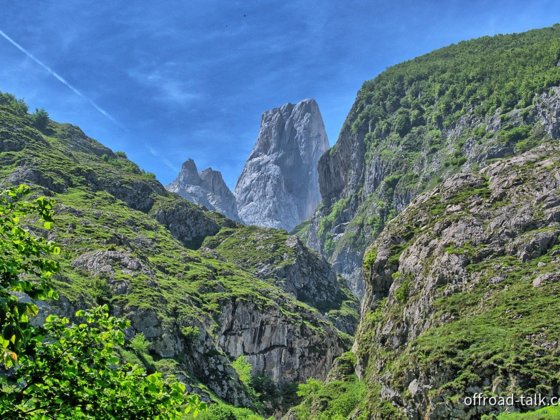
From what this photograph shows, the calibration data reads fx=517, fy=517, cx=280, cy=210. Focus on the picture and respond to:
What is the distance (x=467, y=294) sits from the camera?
5853 cm

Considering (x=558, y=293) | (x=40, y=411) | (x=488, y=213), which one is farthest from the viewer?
(x=488, y=213)

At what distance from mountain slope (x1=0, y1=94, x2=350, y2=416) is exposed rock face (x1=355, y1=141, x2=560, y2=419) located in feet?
94.7

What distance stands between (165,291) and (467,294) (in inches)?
2480

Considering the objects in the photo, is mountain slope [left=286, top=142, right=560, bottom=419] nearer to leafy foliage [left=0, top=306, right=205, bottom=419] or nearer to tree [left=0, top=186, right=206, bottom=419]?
leafy foliage [left=0, top=306, right=205, bottom=419]

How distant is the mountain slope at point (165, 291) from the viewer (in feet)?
279

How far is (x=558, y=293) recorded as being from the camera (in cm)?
4981

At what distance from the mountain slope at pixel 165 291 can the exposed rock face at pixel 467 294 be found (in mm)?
28879

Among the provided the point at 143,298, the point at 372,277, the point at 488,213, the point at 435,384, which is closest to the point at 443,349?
the point at 435,384

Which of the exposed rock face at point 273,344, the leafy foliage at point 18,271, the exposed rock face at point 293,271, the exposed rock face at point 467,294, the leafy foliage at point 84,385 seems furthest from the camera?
the exposed rock face at point 293,271

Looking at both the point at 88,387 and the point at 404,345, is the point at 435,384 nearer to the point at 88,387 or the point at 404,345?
the point at 404,345

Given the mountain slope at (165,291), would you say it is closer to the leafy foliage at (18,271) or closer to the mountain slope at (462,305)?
the mountain slope at (462,305)

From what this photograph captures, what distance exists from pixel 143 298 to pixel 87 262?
16.5 metres

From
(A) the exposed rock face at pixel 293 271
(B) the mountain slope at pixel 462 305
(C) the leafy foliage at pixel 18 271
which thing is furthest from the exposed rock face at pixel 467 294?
(A) the exposed rock face at pixel 293 271

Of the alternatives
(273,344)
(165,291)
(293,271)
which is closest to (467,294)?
(165,291)
